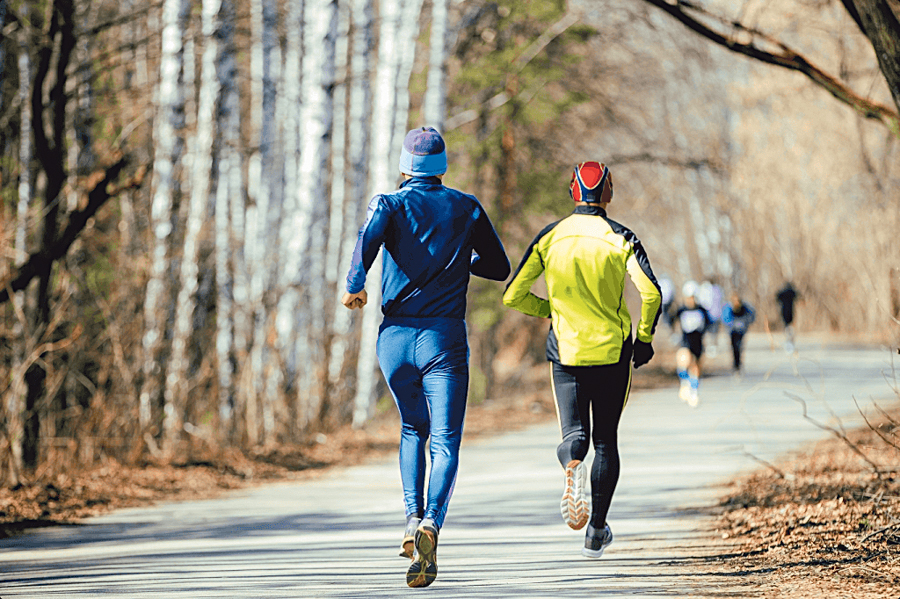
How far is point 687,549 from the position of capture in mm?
7598

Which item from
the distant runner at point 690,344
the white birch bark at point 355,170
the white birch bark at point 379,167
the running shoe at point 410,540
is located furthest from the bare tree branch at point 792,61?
the distant runner at point 690,344

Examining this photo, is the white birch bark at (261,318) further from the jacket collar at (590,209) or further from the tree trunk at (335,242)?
the jacket collar at (590,209)

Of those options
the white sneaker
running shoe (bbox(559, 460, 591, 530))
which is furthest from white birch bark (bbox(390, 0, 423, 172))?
running shoe (bbox(559, 460, 591, 530))

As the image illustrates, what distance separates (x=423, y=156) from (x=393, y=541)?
274cm

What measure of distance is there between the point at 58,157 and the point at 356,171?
306 inches

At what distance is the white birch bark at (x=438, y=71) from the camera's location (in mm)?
19234

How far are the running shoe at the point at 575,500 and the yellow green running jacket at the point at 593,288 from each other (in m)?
0.54

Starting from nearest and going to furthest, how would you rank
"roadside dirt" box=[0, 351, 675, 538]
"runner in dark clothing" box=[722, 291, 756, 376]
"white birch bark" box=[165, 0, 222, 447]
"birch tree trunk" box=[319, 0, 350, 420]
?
1. "roadside dirt" box=[0, 351, 675, 538]
2. "white birch bark" box=[165, 0, 222, 447]
3. "birch tree trunk" box=[319, 0, 350, 420]
4. "runner in dark clothing" box=[722, 291, 756, 376]

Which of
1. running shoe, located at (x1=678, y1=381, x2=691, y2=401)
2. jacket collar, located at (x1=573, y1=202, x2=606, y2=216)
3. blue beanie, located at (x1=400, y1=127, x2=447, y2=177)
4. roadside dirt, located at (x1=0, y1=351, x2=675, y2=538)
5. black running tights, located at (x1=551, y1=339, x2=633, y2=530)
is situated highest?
A: blue beanie, located at (x1=400, y1=127, x2=447, y2=177)

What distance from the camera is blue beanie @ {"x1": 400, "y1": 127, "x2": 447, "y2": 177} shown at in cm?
660

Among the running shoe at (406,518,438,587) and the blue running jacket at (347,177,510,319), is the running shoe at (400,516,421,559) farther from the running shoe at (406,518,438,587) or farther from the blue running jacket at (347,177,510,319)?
the blue running jacket at (347,177,510,319)

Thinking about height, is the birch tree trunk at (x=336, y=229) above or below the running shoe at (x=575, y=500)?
above

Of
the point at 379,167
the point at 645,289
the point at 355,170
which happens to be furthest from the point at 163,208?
the point at 645,289

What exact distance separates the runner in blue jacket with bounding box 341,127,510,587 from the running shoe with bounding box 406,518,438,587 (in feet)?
0.48
